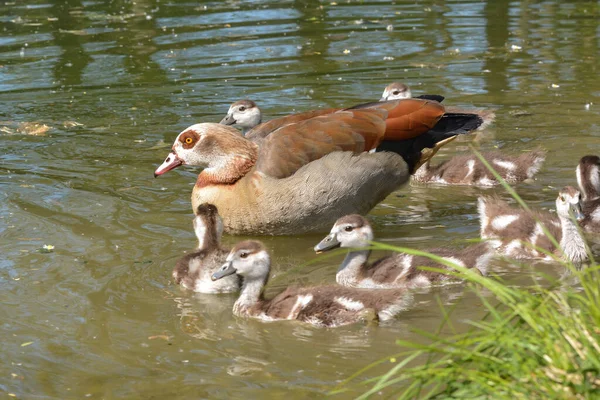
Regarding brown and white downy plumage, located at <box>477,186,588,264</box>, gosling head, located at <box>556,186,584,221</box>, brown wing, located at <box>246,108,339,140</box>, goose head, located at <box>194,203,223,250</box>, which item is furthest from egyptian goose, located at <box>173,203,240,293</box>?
gosling head, located at <box>556,186,584,221</box>

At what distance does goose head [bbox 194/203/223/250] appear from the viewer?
300 inches

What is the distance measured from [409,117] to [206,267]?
247cm

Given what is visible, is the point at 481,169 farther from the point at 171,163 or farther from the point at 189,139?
the point at 171,163

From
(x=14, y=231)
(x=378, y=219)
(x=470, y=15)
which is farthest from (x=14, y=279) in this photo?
(x=470, y=15)

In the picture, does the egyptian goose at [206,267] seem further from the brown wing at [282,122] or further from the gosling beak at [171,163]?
the brown wing at [282,122]

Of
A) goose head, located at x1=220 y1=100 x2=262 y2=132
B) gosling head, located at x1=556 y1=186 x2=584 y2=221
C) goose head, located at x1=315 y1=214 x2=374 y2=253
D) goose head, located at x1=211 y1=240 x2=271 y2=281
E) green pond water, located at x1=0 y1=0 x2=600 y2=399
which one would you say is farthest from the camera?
goose head, located at x1=220 y1=100 x2=262 y2=132

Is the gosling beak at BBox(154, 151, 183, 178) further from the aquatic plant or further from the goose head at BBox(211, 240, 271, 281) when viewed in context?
the aquatic plant

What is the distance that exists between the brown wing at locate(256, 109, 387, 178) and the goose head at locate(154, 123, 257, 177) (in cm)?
23

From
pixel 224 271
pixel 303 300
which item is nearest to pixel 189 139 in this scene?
pixel 224 271

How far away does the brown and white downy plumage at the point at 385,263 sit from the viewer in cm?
715

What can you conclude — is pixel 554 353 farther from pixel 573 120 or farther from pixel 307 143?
pixel 573 120

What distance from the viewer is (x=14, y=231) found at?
27.9 ft

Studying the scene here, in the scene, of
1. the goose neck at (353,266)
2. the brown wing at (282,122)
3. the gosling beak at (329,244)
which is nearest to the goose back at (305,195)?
the brown wing at (282,122)

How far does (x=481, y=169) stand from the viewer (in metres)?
9.66
